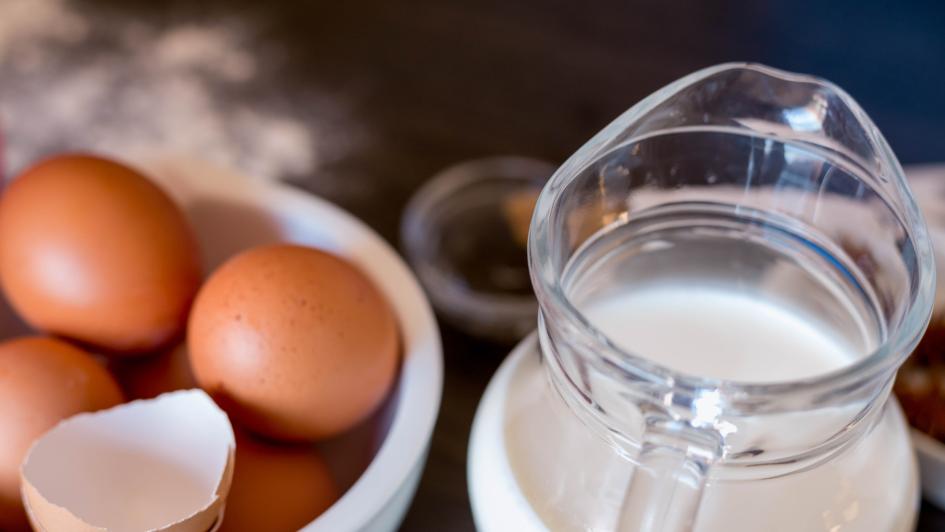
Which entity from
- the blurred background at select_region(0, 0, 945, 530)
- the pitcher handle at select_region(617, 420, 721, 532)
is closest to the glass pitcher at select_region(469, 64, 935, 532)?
the pitcher handle at select_region(617, 420, 721, 532)

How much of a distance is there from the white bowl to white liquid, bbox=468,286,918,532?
1.4 inches

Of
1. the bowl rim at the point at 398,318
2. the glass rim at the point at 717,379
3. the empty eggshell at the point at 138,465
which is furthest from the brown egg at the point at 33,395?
the glass rim at the point at 717,379

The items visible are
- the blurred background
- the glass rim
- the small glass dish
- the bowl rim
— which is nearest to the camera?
the glass rim

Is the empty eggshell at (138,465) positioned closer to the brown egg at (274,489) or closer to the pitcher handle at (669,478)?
the brown egg at (274,489)

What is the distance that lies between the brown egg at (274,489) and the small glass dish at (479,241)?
19cm

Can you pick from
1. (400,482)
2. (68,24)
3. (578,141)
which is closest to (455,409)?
(400,482)

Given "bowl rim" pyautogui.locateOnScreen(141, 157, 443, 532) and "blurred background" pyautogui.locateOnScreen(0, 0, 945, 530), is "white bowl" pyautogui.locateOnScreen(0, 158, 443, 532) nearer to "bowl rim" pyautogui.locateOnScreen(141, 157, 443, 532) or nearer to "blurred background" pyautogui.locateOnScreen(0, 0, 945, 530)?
"bowl rim" pyautogui.locateOnScreen(141, 157, 443, 532)

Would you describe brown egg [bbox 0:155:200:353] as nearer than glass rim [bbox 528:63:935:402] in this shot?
No

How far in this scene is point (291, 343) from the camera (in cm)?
48

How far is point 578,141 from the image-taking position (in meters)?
0.81

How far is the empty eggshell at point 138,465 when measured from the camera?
17.5 inches

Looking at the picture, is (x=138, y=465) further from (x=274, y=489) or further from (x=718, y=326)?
(x=718, y=326)

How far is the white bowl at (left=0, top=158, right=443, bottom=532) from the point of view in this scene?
47 centimetres

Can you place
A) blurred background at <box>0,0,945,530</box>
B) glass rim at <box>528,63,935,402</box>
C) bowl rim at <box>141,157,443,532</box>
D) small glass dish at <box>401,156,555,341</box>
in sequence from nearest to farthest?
glass rim at <box>528,63,935,402</box>
bowl rim at <box>141,157,443,532</box>
small glass dish at <box>401,156,555,341</box>
blurred background at <box>0,0,945,530</box>
